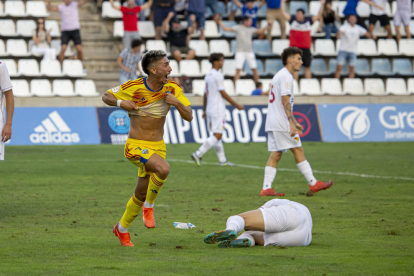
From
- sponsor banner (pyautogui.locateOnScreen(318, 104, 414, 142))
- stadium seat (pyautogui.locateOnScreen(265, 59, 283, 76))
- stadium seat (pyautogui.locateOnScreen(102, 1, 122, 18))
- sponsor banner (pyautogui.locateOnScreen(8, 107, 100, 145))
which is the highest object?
stadium seat (pyautogui.locateOnScreen(102, 1, 122, 18))

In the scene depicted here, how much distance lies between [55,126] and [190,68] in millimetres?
5606

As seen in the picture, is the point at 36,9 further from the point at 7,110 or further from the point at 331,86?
the point at 7,110

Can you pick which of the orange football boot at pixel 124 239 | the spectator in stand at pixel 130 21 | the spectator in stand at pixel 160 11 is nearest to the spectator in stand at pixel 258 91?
the spectator in stand at pixel 160 11

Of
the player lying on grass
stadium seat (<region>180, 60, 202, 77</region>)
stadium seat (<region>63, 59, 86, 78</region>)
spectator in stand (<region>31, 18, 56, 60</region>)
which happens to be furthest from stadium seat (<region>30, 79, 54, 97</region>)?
the player lying on grass

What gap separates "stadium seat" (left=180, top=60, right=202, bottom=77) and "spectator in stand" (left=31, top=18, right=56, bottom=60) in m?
4.38

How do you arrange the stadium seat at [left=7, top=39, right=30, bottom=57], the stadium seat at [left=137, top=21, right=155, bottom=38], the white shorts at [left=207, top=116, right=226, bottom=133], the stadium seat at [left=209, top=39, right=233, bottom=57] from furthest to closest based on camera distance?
the stadium seat at [left=209, top=39, right=233, bottom=57], the stadium seat at [left=137, top=21, right=155, bottom=38], the stadium seat at [left=7, top=39, right=30, bottom=57], the white shorts at [left=207, top=116, right=226, bottom=133]

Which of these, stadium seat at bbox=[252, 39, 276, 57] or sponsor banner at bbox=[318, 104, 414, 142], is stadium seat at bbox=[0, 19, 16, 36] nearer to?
stadium seat at bbox=[252, 39, 276, 57]

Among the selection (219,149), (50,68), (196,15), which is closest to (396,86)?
(196,15)

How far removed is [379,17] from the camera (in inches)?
993

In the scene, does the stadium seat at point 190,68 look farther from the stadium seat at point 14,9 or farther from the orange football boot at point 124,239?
the orange football boot at point 124,239

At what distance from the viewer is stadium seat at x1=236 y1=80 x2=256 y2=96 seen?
2195 cm

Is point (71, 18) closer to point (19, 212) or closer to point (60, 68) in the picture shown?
point (60, 68)

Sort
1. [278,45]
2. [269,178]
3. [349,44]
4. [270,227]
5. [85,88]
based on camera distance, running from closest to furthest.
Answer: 1. [270,227]
2. [269,178]
3. [85,88]
4. [349,44]
5. [278,45]

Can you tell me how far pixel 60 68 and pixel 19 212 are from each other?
1370cm
